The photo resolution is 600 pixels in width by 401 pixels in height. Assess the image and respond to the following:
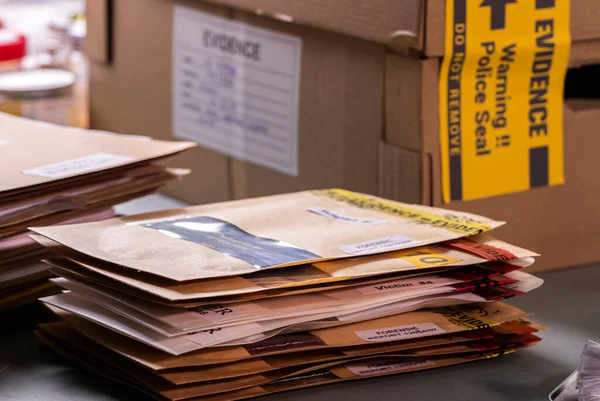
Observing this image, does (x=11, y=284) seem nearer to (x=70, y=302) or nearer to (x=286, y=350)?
(x=70, y=302)

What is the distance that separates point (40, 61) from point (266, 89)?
651 mm

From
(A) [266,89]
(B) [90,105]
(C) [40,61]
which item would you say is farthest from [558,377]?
(C) [40,61]

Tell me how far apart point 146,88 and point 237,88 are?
0.21 meters

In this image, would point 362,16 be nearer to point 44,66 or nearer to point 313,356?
point 313,356

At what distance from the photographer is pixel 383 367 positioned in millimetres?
745

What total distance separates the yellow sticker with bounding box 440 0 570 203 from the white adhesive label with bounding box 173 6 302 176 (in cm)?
22

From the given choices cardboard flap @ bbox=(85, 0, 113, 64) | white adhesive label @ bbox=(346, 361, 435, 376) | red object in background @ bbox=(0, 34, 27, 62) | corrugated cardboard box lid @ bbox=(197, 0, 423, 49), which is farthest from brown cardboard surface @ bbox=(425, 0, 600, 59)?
red object in background @ bbox=(0, 34, 27, 62)

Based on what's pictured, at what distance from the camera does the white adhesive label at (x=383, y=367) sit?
736 mm

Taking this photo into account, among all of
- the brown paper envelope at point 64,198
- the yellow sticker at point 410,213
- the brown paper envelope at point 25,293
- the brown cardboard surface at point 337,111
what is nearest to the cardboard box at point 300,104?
the brown cardboard surface at point 337,111

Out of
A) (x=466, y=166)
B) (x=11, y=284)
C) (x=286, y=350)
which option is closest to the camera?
(x=286, y=350)

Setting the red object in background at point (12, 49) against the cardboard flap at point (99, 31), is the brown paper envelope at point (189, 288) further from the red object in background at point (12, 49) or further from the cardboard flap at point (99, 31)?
the red object in background at point (12, 49)

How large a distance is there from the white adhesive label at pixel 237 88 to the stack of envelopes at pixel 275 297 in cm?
28

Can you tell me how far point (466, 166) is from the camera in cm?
94

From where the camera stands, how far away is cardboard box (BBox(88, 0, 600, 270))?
0.91 m
